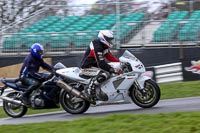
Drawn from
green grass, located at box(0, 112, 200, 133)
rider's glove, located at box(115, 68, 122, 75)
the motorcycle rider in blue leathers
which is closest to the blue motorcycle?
the motorcycle rider in blue leathers

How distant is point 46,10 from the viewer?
26375mm

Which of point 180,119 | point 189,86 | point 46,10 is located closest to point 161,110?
point 180,119

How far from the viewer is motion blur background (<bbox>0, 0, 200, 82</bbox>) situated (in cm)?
2016

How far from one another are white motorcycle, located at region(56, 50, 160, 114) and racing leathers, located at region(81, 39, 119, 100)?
12 cm

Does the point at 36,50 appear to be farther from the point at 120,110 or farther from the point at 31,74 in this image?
the point at 120,110

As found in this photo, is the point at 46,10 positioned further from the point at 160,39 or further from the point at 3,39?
the point at 160,39

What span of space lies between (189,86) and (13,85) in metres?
6.17

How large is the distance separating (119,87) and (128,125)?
12.4 feet

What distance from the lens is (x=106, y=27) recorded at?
78.1 feet

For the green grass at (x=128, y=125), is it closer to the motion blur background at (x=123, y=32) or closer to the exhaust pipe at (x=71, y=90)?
A: the exhaust pipe at (x=71, y=90)

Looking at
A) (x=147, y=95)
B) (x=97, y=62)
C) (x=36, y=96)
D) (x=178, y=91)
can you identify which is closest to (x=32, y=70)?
(x=36, y=96)

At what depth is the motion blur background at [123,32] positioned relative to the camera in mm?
20156

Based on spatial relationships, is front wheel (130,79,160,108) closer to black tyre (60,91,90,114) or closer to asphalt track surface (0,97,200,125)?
asphalt track surface (0,97,200,125)

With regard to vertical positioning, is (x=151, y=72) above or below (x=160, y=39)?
below
